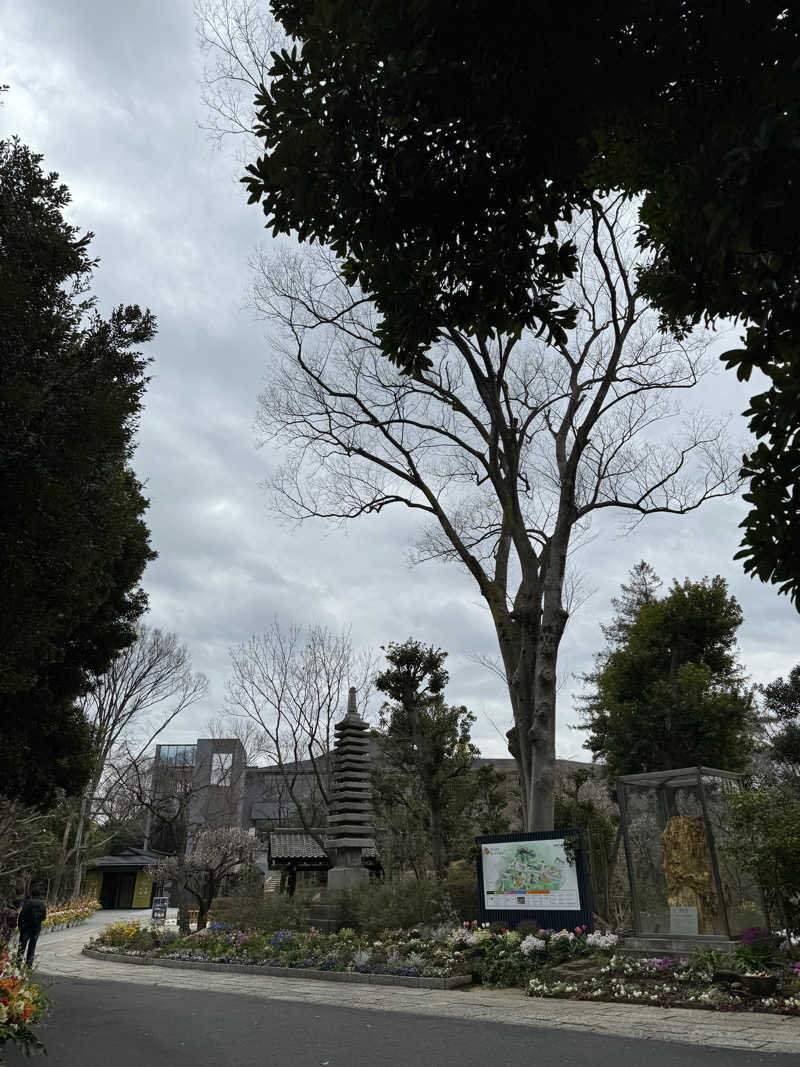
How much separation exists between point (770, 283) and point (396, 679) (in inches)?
763

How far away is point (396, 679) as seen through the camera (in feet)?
72.3

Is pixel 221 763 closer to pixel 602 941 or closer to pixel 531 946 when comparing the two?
pixel 531 946

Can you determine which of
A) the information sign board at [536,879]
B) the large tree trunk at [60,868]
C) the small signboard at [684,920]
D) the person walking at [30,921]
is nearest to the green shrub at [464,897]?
the information sign board at [536,879]

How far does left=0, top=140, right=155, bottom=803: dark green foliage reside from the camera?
5.69 meters

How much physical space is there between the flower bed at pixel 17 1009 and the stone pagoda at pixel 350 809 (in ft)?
37.0

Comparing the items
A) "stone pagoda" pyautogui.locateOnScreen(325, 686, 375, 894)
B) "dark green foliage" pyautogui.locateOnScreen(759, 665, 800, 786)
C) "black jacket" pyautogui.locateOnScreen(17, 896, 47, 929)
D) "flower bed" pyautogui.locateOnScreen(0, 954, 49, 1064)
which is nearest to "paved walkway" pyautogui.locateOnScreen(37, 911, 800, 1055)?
"black jacket" pyautogui.locateOnScreen(17, 896, 47, 929)

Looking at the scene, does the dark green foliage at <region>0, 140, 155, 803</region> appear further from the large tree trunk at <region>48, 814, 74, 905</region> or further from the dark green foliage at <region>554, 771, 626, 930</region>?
the large tree trunk at <region>48, 814, 74, 905</region>

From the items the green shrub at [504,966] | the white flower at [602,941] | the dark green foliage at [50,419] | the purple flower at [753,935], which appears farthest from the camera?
the white flower at [602,941]

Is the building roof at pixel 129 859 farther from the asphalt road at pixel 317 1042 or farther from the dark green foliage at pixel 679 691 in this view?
the asphalt road at pixel 317 1042

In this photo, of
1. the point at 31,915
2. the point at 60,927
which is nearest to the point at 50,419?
the point at 31,915

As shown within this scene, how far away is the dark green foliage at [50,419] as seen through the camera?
5691 mm

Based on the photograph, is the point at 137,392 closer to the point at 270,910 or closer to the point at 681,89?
the point at 681,89

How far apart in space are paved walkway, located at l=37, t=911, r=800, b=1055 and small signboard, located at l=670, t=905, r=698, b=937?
2.26 meters

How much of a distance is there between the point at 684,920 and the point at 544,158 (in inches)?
416
